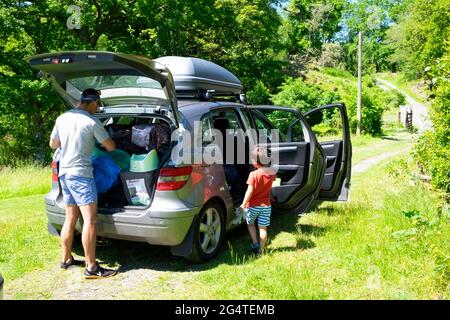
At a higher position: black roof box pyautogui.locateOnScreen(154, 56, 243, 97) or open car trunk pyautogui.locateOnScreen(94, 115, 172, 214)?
black roof box pyautogui.locateOnScreen(154, 56, 243, 97)

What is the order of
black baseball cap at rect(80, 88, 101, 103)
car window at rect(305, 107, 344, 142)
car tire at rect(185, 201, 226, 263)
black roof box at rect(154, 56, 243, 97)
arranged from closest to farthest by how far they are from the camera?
black baseball cap at rect(80, 88, 101, 103) < car tire at rect(185, 201, 226, 263) < black roof box at rect(154, 56, 243, 97) < car window at rect(305, 107, 344, 142)

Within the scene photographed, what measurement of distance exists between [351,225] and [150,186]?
117 inches

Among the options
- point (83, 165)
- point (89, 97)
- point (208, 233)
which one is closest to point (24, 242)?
point (83, 165)

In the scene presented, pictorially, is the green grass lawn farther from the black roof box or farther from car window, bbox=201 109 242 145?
the black roof box

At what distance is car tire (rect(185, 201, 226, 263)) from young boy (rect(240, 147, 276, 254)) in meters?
0.33

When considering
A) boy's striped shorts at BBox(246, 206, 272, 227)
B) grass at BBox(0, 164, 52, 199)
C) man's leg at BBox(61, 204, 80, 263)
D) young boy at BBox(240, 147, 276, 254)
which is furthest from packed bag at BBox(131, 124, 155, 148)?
grass at BBox(0, 164, 52, 199)

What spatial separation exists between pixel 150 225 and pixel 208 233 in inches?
31.9

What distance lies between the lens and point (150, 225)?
4.32m

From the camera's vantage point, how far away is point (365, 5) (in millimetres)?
73625

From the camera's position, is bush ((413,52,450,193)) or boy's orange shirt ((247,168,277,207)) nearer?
boy's orange shirt ((247,168,277,207))

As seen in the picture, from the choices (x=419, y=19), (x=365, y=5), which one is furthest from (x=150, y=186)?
(x=365, y=5)

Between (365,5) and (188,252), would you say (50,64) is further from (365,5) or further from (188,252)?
(365,5)

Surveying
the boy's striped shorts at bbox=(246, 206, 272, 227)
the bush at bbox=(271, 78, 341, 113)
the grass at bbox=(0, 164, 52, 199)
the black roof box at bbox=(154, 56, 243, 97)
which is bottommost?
the grass at bbox=(0, 164, 52, 199)

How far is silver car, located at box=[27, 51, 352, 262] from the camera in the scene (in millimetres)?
4371
